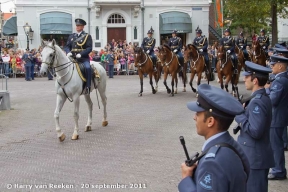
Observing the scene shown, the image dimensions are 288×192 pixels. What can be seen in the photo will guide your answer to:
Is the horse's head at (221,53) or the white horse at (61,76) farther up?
the horse's head at (221,53)

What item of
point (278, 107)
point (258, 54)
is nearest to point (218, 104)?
point (278, 107)

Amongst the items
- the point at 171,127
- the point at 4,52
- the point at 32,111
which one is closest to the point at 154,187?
the point at 171,127

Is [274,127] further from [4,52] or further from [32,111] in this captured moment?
[4,52]

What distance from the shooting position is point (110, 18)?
37.1 meters

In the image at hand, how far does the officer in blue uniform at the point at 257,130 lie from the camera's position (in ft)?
16.7

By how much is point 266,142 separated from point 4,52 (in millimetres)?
27765

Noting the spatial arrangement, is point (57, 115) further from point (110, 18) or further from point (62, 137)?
point (110, 18)

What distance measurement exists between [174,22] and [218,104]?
33.9m

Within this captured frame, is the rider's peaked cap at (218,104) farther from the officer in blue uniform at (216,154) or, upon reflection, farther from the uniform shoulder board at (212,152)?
the uniform shoulder board at (212,152)

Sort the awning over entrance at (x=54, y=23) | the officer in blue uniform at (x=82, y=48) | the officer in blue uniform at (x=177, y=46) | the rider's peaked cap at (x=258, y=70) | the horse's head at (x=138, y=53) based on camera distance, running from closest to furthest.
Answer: the rider's peaked cap at (x=258, y=70)
the officer in blue uniform at (x=82, y=48)
the horse's head at (x=138, y=53)
the officer in blue uniform at (x=177, y=46)
the awning over entrance at (x=54, y=23)

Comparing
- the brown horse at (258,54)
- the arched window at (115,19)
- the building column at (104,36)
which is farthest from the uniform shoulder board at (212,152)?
the arched window at (115,19)

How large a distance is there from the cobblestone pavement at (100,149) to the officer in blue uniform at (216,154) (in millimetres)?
4038

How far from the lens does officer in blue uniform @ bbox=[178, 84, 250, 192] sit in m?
3.01

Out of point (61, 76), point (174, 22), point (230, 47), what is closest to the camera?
point (61, 76)
